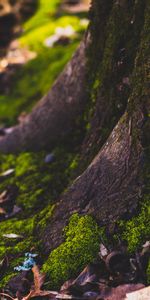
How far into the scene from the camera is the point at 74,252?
332cm

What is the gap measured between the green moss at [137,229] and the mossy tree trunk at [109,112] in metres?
0.05

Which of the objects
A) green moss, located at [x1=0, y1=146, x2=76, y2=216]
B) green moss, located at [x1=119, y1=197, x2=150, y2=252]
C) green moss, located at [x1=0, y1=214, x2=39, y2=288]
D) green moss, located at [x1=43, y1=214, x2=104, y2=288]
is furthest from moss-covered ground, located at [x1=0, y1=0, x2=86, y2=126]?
green moss, located at [x1=119, y1=197, x2=150, y2=252]

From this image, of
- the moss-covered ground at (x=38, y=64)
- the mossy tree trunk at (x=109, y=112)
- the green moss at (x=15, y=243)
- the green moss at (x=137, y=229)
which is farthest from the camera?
the moss-covered ground at (x=38, y=64)

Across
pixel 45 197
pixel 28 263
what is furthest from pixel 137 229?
pixel 45 197

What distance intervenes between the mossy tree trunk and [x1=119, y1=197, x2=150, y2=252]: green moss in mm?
55

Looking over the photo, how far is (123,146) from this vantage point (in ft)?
11.1

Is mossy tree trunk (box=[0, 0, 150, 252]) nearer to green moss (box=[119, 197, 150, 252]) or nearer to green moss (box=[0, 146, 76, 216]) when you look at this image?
green moss (box=[119, 197, 150, 252])

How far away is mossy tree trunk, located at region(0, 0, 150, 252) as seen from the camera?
10.6ft

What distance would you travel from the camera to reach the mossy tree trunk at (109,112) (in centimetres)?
323

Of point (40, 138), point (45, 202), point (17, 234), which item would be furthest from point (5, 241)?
point (40, 138)

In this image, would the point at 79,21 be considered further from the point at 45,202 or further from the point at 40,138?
the point at 45,202

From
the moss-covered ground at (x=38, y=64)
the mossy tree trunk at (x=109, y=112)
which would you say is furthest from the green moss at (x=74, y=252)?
the moss-covered ground at (x=38, y=64)

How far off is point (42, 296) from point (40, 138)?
8.64ft

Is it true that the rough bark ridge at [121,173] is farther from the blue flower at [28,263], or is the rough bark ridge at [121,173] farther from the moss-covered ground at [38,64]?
the moss-covered ground at [38,64]
